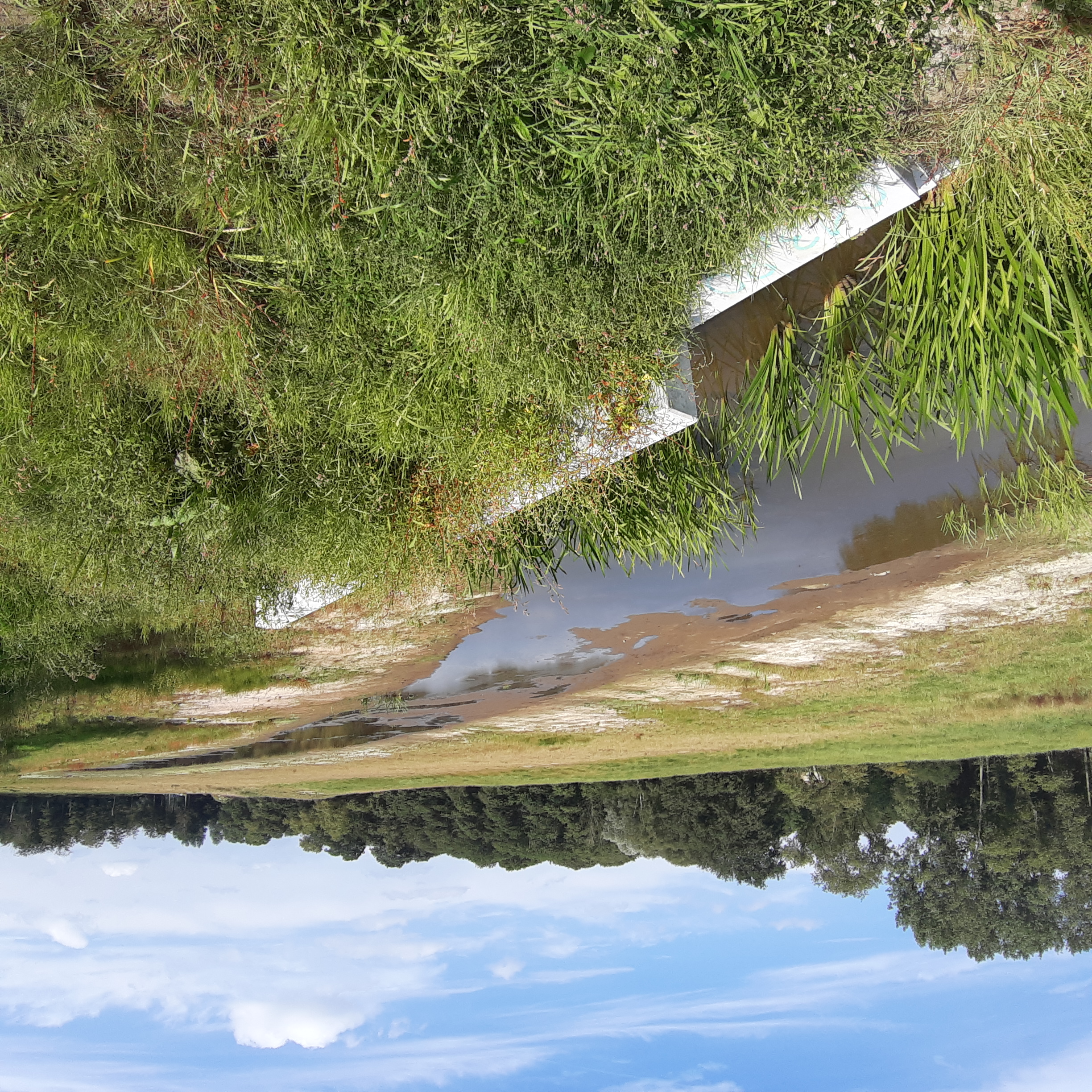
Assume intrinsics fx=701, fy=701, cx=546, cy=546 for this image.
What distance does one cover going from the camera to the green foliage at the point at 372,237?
2.58m

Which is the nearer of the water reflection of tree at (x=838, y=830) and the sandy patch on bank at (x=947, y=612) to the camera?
the sandy patch on bank at (x=947, y=612)

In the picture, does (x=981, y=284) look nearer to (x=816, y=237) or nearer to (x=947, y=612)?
(x=816, y=237)

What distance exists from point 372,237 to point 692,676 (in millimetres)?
3496

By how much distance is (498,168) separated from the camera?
269 centimetres

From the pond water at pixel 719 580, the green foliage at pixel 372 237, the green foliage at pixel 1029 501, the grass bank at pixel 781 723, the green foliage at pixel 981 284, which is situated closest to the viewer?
the green foliage at pixel 372 237

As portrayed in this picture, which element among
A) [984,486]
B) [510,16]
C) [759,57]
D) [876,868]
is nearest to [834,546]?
[984,486]

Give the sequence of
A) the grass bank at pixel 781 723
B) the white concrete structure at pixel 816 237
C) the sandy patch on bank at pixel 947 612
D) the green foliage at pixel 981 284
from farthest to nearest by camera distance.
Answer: the grass bank at pixel 781 723 → the sandy patch on bank at pixel 947 612 → the white concrete structure at pixel 816 237 → the green foliage at pixel 981 284

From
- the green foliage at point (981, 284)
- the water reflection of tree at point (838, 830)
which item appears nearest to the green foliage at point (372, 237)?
the green foliage at point (981, 284)

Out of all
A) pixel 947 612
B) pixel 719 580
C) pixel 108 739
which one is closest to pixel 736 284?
pixel 719 580

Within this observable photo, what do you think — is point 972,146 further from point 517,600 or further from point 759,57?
point 517,600

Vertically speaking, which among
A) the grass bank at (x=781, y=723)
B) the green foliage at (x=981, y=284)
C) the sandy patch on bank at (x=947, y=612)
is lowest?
the grass bank at (x=781, y=723)

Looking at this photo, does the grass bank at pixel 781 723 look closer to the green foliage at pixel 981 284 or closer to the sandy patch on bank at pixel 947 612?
the sandy patch on bank at pixel 947 612

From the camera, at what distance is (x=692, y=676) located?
16.3 ft

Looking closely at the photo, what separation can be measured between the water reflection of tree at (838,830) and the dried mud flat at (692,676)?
607 millimetres
